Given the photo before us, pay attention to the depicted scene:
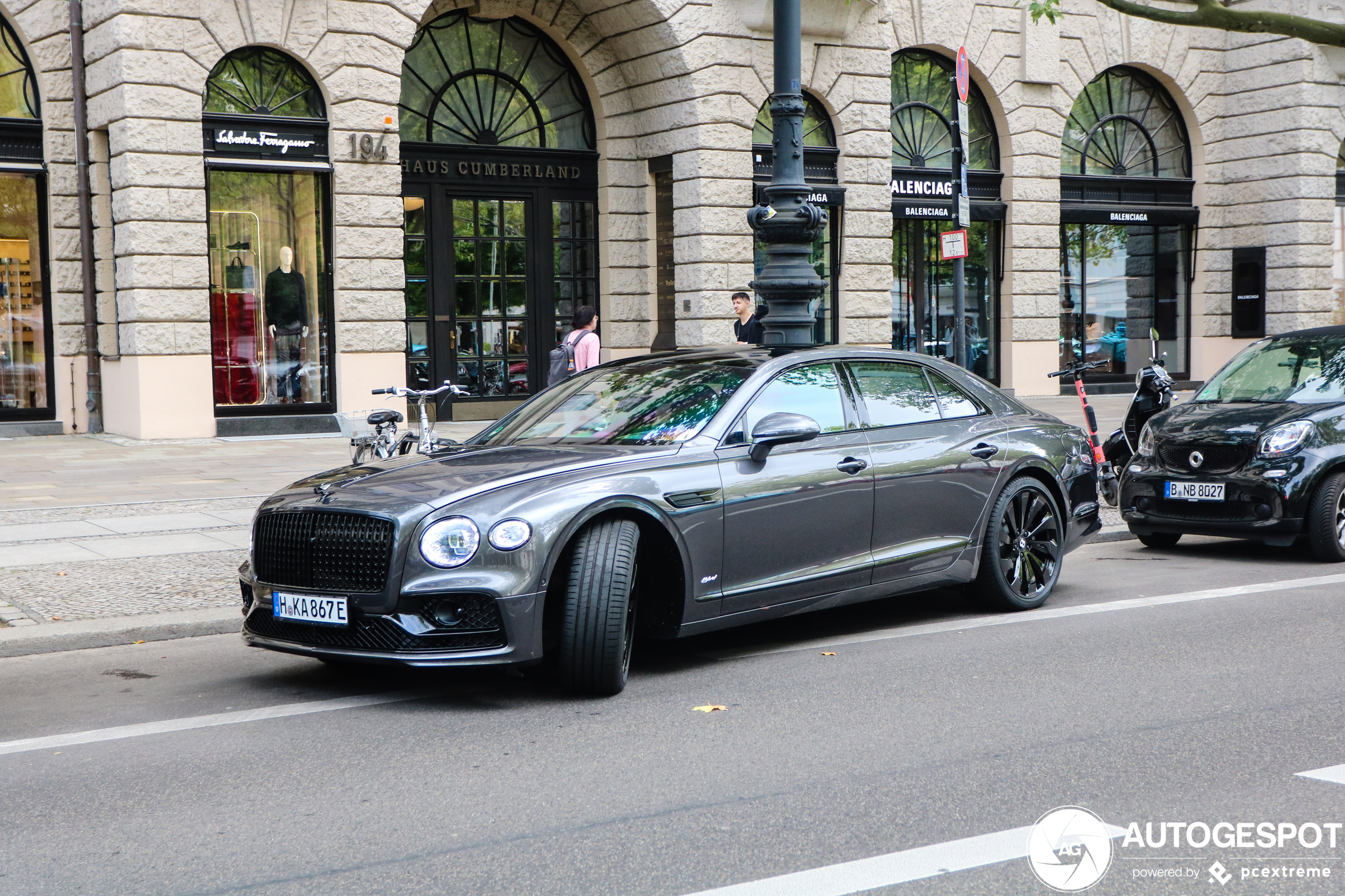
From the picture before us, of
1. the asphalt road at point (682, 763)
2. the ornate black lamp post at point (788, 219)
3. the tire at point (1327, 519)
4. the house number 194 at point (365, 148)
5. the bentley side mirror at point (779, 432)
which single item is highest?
the house number 194 at point (365, 148)

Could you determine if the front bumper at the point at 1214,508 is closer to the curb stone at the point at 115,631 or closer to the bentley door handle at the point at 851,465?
the bentley door handle at the point at 851,465

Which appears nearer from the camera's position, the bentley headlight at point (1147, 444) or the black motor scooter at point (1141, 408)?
the bentley headlight at point (1147, 444)

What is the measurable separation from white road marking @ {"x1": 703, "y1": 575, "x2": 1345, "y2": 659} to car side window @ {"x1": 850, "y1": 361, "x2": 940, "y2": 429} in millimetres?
1060

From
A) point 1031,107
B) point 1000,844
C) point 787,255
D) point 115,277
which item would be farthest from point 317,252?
point 1000,844

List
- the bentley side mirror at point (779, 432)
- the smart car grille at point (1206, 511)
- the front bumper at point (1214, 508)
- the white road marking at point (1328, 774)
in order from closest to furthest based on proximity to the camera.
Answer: the white road marking at point (1328, 774)
the bentley side mirror at point (779, 432)
the front bumper at point (1214, 508)
the smart car grille at point (1206, 511)

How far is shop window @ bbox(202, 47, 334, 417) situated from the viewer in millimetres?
17359

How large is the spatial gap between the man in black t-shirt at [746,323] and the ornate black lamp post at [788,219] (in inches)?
86.8

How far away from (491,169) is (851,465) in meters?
14.7

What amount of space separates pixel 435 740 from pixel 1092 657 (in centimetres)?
308

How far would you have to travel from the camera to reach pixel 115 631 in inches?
282

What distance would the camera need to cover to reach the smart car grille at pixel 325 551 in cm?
555

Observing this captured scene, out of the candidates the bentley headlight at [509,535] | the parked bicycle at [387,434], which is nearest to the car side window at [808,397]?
the bentley headlight at [509,535]

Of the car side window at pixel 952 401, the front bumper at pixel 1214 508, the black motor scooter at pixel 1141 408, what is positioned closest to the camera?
the car side window at pixel 952 401

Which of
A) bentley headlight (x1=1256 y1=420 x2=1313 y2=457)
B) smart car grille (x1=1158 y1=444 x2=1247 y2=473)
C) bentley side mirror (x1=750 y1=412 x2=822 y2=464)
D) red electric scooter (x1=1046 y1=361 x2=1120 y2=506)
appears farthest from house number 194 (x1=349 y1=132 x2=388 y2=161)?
bentley side mirror (x1=750 y1=412 x2=822 y2=464)
